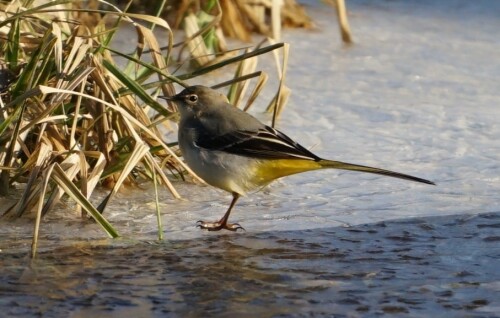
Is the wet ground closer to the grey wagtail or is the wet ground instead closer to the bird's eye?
the grey wagtail

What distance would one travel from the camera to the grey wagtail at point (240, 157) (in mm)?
5668

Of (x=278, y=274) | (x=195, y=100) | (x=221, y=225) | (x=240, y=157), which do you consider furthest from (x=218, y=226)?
(x=195, y=100)

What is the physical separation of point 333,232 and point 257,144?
1.93 ft

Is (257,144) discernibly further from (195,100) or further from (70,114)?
(70,114)

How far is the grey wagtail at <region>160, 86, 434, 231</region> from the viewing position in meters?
5.67

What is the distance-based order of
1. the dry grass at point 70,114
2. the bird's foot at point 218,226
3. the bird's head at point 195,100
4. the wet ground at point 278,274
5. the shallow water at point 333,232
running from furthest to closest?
the bird's head at point 195,100 → the bird's foot at point 218,226 → the dry grass at point 70,114 → the shallow water at point 333,232 → the wet ground at point 278,274

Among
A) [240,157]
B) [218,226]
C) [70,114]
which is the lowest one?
[218,226]

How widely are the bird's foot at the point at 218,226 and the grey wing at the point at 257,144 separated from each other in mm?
365

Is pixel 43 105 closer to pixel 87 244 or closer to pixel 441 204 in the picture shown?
pixel 87 244

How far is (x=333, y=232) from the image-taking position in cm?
559

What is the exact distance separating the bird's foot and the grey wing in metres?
0.37

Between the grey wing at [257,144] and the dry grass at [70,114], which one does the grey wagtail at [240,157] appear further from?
the dry grass at [70,114]

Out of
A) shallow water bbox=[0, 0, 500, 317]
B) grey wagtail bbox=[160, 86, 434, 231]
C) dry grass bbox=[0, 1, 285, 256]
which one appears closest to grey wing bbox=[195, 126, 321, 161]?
grey wagtail bbox=[160, 86, 434, 231]

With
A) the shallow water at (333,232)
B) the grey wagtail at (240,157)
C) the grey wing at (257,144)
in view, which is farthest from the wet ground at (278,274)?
the grey wing at (257,144)
